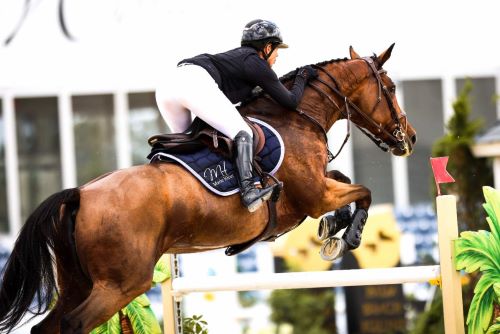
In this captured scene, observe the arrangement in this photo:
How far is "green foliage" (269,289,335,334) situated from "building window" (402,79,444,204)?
10.7ft

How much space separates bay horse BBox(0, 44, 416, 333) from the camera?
425cm

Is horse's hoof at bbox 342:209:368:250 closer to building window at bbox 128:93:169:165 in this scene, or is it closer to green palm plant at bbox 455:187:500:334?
green palm plant at bbox 455:187:500:334

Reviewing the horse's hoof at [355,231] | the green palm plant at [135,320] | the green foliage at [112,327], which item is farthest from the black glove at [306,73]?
the green foliage at [112,327]

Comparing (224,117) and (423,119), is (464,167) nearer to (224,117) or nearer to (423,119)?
(423,119)

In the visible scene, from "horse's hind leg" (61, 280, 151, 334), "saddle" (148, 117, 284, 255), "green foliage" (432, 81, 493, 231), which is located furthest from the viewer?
"green foliage" (432, 81, 493, 231)

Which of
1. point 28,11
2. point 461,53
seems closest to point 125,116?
point 28,11

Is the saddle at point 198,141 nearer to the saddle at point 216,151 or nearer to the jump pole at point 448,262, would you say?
the saddle at point 216,151

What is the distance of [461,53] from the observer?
11664 mm

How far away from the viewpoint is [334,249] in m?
4.96

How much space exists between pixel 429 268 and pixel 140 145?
282 inches

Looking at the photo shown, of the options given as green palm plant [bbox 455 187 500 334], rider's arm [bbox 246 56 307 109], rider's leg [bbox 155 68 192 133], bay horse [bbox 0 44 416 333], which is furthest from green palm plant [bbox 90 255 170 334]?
green palm plant [bbox 455 187 500 334]

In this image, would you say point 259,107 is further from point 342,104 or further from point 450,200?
point 450,200

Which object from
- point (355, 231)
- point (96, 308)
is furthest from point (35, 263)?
point (355, 231)

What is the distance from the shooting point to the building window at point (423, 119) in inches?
466
